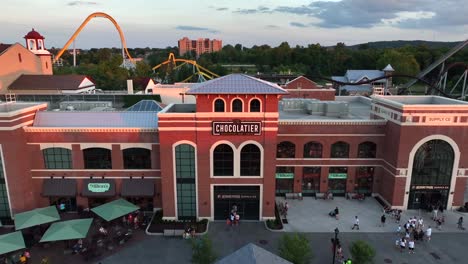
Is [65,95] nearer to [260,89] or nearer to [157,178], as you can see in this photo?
[157,178]

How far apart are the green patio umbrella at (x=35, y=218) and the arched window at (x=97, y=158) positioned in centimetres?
545

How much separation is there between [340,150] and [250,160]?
12048mm

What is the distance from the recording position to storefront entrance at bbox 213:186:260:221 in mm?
30438

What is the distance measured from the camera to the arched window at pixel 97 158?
104 ft

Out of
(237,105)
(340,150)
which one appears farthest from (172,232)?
(340,150)

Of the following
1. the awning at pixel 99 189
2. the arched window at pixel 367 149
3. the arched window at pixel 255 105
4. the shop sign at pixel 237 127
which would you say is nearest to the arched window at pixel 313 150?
the arched window at pixel 367 149

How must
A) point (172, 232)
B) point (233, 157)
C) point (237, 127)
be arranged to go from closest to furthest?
point (172, 232), point (237, 127), point (233, 157)

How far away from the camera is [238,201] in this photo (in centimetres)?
3073

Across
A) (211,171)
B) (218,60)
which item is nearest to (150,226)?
(211,171)

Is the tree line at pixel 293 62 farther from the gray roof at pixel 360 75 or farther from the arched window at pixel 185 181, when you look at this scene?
the arched window at pixel 185 181

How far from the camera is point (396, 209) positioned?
33094 millimetres

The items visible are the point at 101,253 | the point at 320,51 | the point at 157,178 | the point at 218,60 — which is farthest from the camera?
the point at 218,60

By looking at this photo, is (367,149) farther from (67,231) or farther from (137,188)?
(67,231)

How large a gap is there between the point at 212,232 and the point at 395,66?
395 ft
